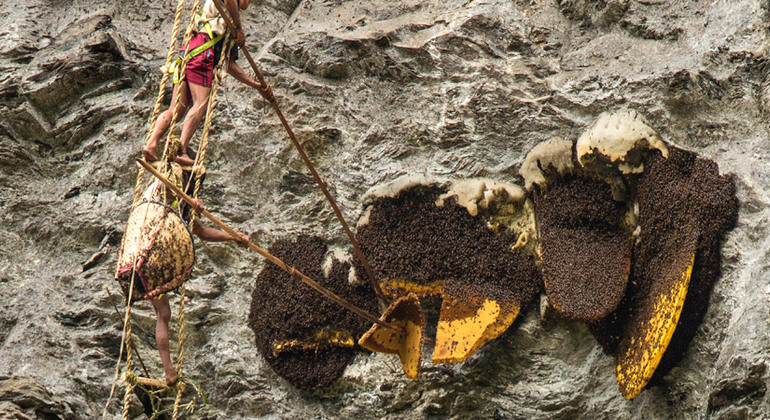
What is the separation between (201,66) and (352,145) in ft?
4.65

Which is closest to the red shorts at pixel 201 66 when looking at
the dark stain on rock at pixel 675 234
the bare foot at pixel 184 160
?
the bare foot at pixel 184 160

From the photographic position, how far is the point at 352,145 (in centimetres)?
634

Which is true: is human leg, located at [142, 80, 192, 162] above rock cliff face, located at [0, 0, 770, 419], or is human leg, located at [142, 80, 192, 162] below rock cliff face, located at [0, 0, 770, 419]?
above

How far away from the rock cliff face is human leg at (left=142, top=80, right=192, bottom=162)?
108 cm

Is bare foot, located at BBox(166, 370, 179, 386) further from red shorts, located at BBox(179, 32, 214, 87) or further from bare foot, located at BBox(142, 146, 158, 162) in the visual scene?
red shorts, located at BBox(179, 32, 214, 87)

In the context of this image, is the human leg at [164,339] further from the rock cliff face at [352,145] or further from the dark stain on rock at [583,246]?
the dark stain on rock at [583,246]

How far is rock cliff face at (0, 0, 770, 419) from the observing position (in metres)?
5.46

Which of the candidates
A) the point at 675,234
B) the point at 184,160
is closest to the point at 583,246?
the point at 675,234

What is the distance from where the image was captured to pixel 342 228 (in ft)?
20.4

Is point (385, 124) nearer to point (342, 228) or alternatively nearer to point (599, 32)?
point (342, 228)

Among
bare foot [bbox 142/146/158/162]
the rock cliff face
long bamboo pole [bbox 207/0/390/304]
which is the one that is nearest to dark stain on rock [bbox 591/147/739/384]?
the rock cliff face

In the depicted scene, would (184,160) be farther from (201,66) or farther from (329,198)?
(329,198)

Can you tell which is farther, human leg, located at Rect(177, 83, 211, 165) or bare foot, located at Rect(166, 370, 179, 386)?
human leg, located at Rect(177, 83, 211, 165)

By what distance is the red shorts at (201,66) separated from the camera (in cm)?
530
